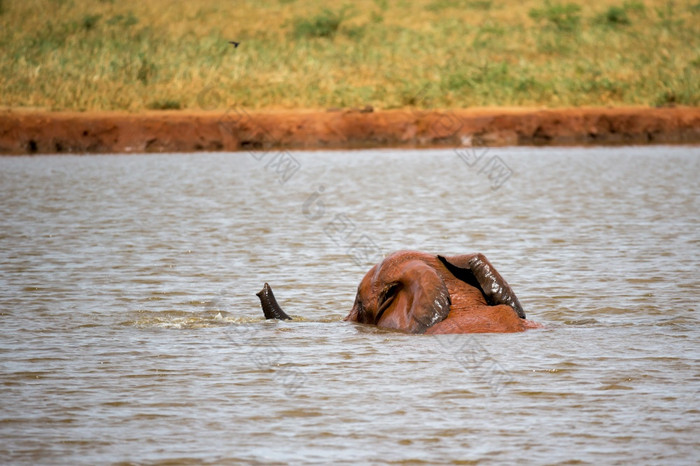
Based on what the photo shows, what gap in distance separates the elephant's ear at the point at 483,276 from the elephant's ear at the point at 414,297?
0.70ft

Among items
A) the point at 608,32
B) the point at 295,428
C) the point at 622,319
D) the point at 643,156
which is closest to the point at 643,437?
the point at 295,428

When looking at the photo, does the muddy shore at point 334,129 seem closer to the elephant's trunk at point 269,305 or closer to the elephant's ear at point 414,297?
the elephant's trunk at point 269,305

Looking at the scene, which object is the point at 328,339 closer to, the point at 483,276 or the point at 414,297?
the point at 414,297

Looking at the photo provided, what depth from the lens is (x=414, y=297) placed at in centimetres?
767

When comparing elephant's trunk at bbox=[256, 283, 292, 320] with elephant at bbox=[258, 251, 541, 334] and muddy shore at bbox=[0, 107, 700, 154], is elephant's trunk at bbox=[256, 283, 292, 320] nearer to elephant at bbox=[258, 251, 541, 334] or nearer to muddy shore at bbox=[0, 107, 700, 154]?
elephant at bbox=[258, 251, 541, 334]

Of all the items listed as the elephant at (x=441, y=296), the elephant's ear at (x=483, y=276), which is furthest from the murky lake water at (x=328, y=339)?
the elephant's ear at (x=483, y=276)

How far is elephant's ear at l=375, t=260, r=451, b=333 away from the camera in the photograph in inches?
296

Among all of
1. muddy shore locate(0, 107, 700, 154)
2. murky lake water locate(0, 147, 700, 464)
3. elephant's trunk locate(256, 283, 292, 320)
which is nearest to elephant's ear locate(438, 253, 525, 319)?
murky lake water locate(0, 147, 700, 464)

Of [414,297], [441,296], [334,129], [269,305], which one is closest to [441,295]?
[441,296]

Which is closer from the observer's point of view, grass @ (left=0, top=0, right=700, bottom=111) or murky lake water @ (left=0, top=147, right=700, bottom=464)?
murky lake water @ (left=0, top=147, right=700, bottom=464)

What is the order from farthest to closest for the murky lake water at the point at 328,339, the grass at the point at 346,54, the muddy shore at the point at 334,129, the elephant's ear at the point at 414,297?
the grass at the point at 346,54 → the muddy shore at the point at 334,129 → the elephant's ear at the point at 414,297 → the murky lake water at the point at 328,339

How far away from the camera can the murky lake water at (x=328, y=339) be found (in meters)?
5.63

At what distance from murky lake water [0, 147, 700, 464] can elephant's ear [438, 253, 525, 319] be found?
265 mm

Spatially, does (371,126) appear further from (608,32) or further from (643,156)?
(608,32)
